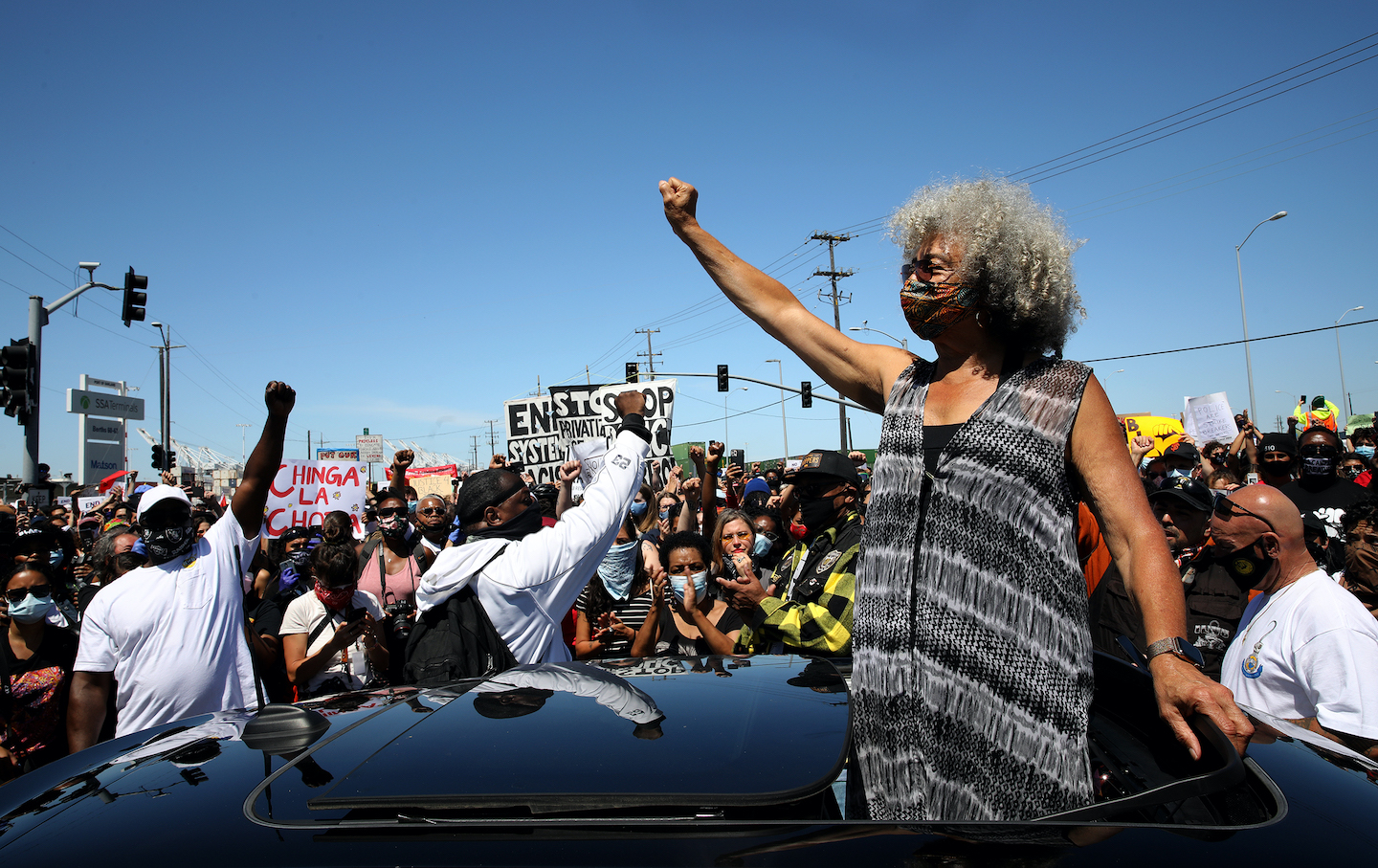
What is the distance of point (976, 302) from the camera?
6.06 feet

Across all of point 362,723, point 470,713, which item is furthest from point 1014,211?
point 362,723

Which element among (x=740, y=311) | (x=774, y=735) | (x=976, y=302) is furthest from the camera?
(x=740, y=311)

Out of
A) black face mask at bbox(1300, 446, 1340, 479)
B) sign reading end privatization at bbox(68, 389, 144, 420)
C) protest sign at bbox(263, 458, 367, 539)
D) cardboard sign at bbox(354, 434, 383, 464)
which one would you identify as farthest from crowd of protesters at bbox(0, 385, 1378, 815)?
sign reading end privatization at bbox(68, 389, 144, 420)

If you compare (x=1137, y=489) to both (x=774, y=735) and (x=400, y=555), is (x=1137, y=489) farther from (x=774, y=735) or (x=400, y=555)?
(x=400, y=555)

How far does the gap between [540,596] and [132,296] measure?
14.7 metres

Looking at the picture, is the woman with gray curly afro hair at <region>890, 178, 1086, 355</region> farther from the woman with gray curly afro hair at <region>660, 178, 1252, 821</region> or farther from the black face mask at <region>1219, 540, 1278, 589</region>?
the black face mask at <region>1219, 540, 1278, 589</region>

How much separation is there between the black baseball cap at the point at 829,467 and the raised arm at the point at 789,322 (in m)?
2.25

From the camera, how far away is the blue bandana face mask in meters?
5.71

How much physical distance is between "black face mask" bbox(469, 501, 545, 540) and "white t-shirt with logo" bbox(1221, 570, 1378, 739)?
266 centimetres

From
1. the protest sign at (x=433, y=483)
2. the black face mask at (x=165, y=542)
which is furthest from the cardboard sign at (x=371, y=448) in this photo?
the black face mask at (x=165, y=542)

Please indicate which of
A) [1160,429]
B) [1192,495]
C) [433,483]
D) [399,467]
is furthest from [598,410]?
[433,483]

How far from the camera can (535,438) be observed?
15.0m

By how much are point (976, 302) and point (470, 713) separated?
1433 mm

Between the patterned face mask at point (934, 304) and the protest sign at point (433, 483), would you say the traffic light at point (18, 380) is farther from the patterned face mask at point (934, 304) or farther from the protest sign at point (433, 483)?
the patterned face mask at point (934, 304)
